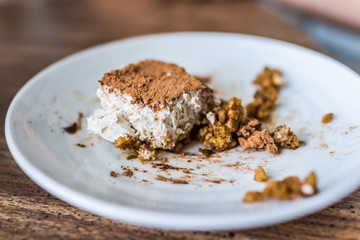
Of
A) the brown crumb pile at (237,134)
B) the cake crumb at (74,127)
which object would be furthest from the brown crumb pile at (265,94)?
the cake crumb at (74,127)

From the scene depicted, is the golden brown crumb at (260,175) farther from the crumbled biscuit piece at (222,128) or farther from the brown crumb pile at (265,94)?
the brown crumb pile at (265,94)

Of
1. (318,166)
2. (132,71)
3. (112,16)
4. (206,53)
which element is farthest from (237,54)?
(112,16)

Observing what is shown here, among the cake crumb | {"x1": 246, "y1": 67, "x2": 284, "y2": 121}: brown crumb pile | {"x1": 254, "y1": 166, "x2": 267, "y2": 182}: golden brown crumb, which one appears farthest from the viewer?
{"x1": 246, "y1": 67, "x2": 284, "y2": 121}: brown crumb pile

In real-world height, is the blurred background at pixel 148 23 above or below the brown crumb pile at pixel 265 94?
above

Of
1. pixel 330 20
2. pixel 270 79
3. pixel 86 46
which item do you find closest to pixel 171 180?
pixel 270 79

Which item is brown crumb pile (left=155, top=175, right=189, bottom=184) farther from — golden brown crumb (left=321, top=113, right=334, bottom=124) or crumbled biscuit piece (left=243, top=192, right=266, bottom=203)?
golden brown crumb (left=321, top=113, right=334, bottom=124)

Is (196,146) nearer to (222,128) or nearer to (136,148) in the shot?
(222,128)

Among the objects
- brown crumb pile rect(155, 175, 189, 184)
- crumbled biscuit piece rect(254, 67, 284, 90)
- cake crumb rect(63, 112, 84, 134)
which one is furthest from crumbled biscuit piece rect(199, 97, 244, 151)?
cake crumb rect(63, 112, 84, 134)
